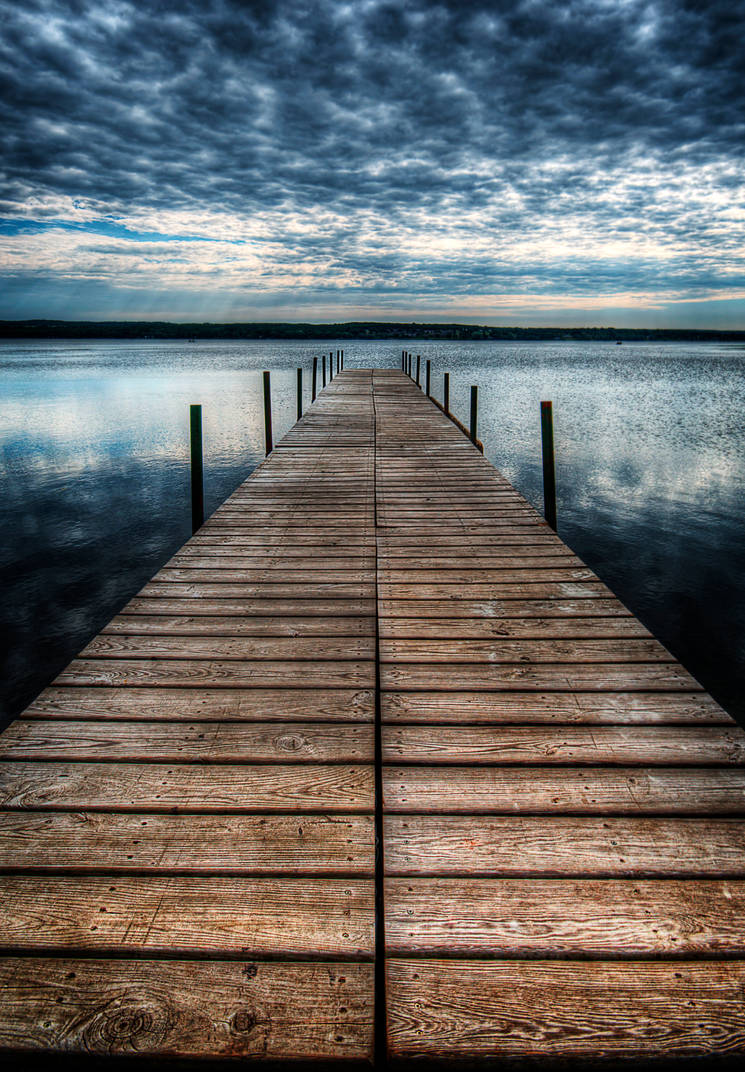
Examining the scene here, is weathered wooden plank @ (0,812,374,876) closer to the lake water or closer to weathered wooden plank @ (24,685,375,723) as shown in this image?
weathered wooden plank @ (24,685,375,723)

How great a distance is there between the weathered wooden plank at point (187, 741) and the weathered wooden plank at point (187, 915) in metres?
0.56

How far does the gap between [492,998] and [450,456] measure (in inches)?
295

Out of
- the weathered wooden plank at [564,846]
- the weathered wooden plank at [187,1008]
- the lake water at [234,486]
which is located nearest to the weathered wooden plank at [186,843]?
the weathered wooden plank at [564,846]

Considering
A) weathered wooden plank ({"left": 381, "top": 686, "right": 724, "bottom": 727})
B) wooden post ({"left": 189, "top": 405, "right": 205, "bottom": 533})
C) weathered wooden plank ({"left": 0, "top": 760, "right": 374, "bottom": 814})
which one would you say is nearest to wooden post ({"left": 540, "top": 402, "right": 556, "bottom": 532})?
wooden post ({"left": 189, "top": 405, "right": 205, "bottom": 533})

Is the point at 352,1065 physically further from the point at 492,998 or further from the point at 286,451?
the point at 286,451

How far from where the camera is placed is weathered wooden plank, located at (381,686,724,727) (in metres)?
2.52

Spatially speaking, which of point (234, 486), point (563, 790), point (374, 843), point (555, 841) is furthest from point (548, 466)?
point (234, 486)

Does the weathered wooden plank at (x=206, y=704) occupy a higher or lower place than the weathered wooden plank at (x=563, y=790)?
higher

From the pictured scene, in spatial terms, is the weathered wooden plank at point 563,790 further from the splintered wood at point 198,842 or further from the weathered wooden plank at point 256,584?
the weathered wooden plank at point 256,584

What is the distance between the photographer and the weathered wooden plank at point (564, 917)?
A: 1.57m

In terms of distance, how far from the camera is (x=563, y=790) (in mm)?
2119

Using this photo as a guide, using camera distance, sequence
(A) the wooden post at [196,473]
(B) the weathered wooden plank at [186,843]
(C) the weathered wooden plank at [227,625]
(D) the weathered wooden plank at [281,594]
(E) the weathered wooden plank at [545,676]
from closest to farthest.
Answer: (B) the weathered wooden plank at [186,843] → (E) the weathered wooden plank at [545,676] → (C) the weathered wooden plank at [227,625] → (D) the weathered wooden plank at [281,594] → (A) the wooden post at [196,473]

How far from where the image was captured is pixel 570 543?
31.8 ft

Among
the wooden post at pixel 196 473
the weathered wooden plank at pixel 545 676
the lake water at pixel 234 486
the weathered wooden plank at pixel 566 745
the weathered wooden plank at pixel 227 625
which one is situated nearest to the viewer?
the weathered wooden plank at pixel 566 745
